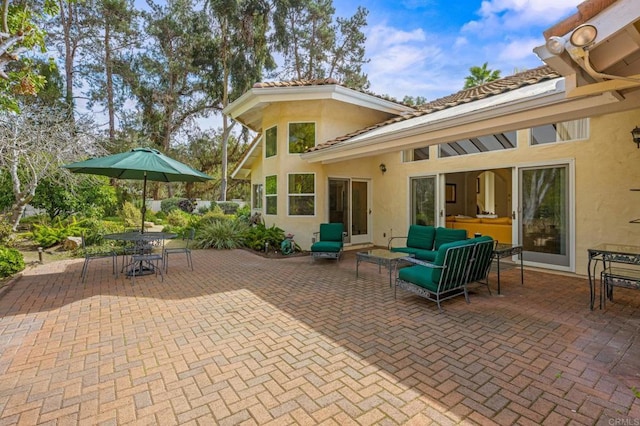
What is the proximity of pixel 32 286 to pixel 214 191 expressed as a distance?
28.3 m

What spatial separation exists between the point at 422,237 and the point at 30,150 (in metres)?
11.1

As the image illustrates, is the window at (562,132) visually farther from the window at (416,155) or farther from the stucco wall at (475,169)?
the window at (416,155)

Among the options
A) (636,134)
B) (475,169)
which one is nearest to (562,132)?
(636,134)

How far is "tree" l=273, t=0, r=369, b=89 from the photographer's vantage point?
60.6 ft

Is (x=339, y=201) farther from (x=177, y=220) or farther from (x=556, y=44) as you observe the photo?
(x=177, y=220)

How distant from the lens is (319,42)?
19.6 metres

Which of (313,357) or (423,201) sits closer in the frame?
(313,357)

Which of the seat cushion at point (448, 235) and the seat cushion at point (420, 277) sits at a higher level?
the seat cushion at point (448, 235)

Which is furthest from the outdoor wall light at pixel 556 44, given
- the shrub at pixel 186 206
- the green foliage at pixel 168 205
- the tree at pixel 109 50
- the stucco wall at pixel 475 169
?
the shrub at pixel 186 206

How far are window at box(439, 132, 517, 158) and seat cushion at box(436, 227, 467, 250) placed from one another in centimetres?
257

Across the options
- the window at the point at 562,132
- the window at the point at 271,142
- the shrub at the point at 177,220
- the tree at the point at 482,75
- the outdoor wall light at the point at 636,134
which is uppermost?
the tree at the point at 482,75

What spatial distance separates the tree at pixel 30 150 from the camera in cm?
820

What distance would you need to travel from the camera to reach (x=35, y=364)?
10.0 feet

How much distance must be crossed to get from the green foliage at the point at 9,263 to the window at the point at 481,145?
1071 cm
